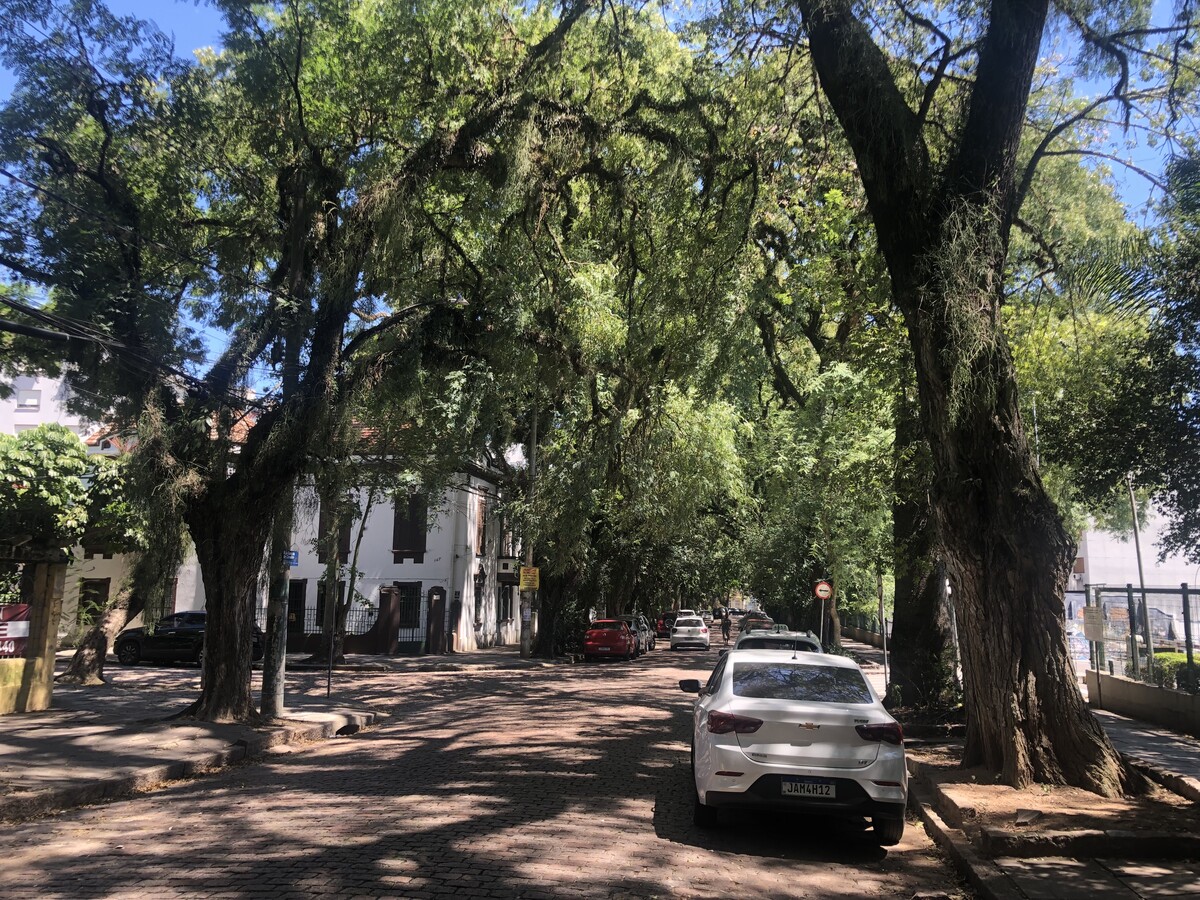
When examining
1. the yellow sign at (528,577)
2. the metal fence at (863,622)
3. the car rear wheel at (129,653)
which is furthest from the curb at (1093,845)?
the metal fence at (863,622)

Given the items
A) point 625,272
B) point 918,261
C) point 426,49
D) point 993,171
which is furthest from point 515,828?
point 426,49

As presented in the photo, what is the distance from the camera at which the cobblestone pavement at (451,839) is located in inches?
214

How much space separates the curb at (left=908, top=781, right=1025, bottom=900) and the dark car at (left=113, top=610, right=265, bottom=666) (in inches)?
869

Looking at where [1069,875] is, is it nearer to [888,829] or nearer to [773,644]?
[888,829]

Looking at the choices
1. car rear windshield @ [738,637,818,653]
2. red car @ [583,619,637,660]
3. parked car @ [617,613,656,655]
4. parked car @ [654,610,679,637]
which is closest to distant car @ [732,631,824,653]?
car rear windshield @ [738,637,818,653]

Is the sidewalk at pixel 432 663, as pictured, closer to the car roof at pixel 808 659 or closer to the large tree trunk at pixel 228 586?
the large tree trunk at pixel 228 586

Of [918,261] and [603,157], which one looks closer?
[918,261]

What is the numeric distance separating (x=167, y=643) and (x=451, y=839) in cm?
2250

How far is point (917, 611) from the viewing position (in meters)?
13.6

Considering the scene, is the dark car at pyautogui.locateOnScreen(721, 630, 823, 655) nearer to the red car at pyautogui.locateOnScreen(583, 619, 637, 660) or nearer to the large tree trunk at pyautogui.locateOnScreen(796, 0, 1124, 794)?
the large tree trunk at pyautogui.locateOnScreen(796, 0, 1124, 794)

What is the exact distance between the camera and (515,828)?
682 centimetres

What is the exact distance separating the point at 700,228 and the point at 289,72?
652cm

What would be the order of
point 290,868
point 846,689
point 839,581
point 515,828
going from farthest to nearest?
1. point 839,581
2. point 846,689
3. point 515,828
4. point 290,868

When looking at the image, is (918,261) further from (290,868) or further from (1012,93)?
(290,868)
